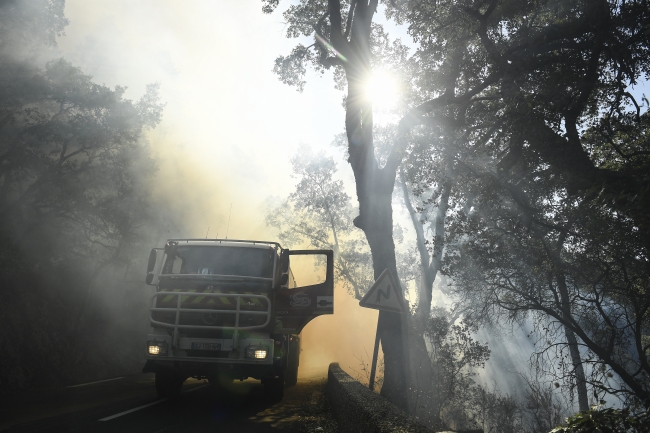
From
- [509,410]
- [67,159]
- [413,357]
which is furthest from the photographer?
[67,159]

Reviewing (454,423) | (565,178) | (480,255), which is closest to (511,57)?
(565,178)

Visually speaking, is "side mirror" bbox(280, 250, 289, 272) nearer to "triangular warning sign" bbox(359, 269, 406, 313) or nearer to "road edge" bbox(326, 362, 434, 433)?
"triangular warning sign" bbox(359, 269, 406, 313)

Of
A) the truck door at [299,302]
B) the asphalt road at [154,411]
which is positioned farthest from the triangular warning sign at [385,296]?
the asphalt road at [154,411]

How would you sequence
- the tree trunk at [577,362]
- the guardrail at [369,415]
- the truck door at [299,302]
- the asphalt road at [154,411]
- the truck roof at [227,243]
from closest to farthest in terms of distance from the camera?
the guardrail at [369,415] < the asphalt road at [154,411] < the truck door at [299,302] < the truck roof at [227,243] < the tree trunk at [577,362]

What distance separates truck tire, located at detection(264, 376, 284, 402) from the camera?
8.97 metres

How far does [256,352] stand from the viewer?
26.1 ft

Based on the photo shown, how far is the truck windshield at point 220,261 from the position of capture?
926 centimetres

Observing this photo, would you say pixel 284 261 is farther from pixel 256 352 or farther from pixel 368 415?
pixel 368 415

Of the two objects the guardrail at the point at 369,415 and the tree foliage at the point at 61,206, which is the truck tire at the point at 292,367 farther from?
the tree foliage at the point at 61,206

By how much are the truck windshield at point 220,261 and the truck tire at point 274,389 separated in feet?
6.72

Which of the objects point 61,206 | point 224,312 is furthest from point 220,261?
point 61,206

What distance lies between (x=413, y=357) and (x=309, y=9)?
12.5 meters

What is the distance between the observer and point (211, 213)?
33375 millimetres

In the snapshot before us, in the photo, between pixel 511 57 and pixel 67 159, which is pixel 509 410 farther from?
pixel 67 159
